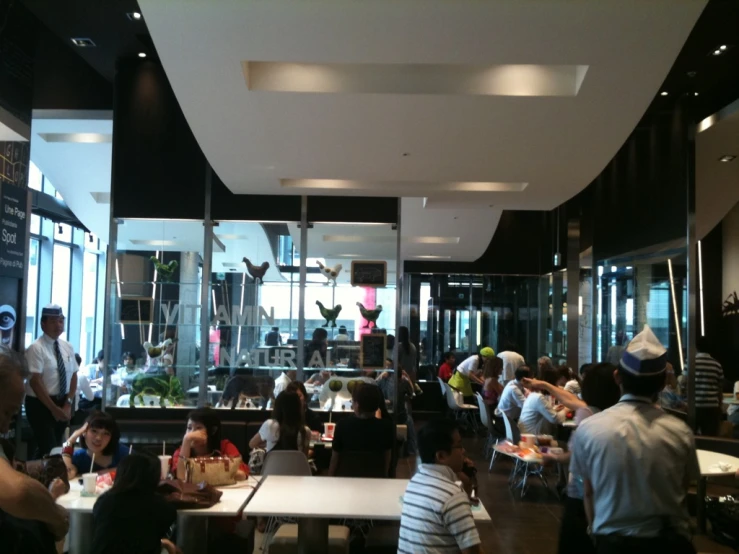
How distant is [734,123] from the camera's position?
6.52 m

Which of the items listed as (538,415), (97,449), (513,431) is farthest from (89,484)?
(513,431)

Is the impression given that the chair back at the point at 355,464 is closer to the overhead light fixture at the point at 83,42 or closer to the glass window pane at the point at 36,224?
the overhead light fixture at the point at 83,42

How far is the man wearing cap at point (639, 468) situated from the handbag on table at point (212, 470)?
246cm

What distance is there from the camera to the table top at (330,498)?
3.60 metres

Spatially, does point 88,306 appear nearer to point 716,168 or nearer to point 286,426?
point 286,426

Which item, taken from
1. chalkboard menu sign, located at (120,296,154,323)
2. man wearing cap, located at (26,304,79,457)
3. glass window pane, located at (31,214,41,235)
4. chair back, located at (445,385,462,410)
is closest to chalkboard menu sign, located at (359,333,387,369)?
chalkboard menu sign, located at (120,296,154,323)

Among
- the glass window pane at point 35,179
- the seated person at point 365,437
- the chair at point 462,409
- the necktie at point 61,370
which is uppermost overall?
the glass window pane at point 35,179

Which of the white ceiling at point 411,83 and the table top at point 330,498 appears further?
the table top at point 330,498

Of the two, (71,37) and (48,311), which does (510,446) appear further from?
(71,37)

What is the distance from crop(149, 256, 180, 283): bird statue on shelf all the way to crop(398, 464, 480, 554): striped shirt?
5.04 metres

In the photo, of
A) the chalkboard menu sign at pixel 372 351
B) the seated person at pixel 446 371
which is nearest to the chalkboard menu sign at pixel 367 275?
the chalkboard menu sign at pixel 372 351

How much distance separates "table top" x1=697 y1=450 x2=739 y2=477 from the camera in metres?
4.88

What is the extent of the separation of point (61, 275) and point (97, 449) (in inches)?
416

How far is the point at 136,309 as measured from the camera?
23.5 feet
